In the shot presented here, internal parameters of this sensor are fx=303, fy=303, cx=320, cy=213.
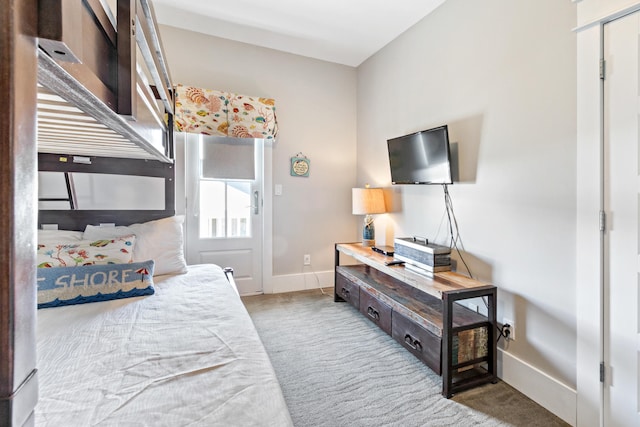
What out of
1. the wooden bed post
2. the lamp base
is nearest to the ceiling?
the lamp base

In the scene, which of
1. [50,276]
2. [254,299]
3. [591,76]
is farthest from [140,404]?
[254,299]

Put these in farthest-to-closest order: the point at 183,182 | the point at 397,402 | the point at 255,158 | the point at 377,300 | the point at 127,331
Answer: the point at 255,158
the point at 183,182
the point at 377,300
the point at 397,402
the point at 127,331

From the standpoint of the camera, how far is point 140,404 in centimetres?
82

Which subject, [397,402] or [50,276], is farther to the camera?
[397,402]

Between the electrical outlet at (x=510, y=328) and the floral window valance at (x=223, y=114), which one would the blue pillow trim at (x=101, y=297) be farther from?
the electrical outlet at (x=510, y=328)

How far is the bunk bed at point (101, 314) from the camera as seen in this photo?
0.34 m

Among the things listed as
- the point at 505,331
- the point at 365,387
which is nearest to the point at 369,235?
the point at 505,331

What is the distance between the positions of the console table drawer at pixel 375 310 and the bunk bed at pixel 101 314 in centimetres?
120

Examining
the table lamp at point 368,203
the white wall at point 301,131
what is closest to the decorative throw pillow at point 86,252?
the white wall at point 301,131

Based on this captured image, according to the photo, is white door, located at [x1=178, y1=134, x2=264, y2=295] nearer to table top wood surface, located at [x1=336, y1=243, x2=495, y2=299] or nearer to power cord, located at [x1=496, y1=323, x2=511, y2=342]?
table top wood surface, located at [x1=336, y1=243, x2=495, y2=299]

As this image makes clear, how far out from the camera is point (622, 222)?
1418 mm

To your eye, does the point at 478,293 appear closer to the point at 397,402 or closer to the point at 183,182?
the point at 397,402

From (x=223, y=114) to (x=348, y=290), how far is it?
2175mm

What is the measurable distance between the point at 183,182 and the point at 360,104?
2.26 meters
